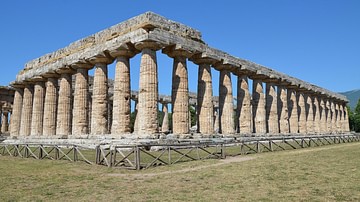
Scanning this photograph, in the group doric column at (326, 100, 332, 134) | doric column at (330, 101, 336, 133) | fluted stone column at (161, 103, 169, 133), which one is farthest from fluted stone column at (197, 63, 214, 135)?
doric column at (330, 101, 336, 133)

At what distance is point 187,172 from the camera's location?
13305 mm

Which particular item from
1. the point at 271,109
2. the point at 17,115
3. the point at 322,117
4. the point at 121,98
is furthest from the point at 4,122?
the point at 322,117

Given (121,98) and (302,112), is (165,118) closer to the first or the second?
(302,112)

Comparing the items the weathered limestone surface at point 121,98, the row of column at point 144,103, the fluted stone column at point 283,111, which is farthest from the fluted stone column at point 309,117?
the weathered limestone surface at point 121,98

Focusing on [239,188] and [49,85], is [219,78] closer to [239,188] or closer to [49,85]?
[49,85]

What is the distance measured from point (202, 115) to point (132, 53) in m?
8.69

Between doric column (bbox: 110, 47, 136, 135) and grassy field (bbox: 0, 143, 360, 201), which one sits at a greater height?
doric column (bbox: 110, 47, 136, 135)

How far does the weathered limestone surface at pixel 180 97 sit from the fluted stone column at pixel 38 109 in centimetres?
1847

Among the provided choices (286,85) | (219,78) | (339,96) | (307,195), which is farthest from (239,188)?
(339,96)

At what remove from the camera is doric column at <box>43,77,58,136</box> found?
34781 millimetres

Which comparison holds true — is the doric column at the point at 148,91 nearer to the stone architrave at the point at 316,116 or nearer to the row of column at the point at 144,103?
the row of column at the point at 144,103

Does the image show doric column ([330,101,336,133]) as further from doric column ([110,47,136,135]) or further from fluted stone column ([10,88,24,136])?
fluted stone column ([10,88,24,136])

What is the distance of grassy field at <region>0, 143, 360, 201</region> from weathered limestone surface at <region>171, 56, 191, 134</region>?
11.4 m

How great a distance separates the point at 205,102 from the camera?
97.6 ft
